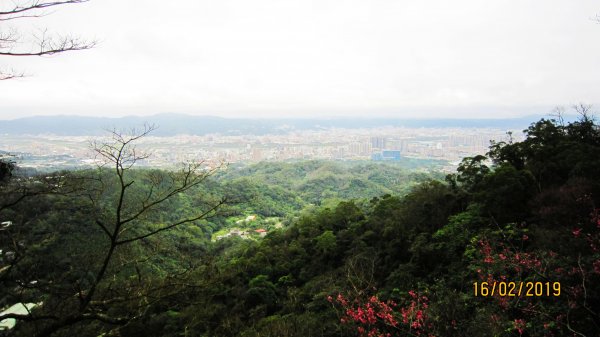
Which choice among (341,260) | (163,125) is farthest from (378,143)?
(341,260)

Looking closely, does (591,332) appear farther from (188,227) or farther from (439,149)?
(439,149)

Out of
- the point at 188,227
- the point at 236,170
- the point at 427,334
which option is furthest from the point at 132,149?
the point at 236,170

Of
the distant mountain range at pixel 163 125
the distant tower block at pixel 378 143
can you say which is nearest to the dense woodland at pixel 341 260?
the distant mountain range at pixel 163 125

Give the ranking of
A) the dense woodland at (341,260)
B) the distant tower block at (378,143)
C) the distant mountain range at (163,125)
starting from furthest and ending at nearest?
the distant tower block at (378,143) < the distant mountain range at (163,125) < the dense woodland at (341,260)

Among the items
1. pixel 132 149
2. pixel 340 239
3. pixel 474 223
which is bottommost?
pixel 340 239

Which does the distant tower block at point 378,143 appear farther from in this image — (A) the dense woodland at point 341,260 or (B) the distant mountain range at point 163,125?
(A) the dense woodland at point 341,260

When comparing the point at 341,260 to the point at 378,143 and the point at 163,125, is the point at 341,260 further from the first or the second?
the point at 163,125

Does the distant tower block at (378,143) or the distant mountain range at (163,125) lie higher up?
the distant mountain range at (163,125)

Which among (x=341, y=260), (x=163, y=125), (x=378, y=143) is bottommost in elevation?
(x=341, y=260)

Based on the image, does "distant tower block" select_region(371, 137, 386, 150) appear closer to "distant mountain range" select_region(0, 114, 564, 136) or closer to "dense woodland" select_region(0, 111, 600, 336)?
"distant mountain range" select_region(0, 114, 564, 136)
